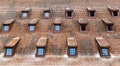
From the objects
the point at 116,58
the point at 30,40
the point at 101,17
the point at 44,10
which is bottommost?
the point at 116,58

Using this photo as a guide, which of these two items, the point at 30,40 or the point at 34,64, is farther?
the point at 30,40

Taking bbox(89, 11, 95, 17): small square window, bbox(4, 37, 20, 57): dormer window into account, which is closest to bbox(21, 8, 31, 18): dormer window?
bbox(4, 37, 20, 57): dormer window

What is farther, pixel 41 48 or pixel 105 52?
pixel 41 48

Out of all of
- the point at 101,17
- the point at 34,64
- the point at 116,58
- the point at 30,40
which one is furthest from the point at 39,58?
the point at 101,17

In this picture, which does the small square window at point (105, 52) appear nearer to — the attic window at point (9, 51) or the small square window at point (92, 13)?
the small square window at point (92, 13)

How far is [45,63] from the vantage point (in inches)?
891

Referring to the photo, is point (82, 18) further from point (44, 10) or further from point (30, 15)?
point (30, 15)

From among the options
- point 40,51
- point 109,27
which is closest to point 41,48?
point 40,51

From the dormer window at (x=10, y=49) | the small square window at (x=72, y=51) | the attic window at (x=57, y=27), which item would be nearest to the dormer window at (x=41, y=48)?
the dormer window at (x=10, y=49)

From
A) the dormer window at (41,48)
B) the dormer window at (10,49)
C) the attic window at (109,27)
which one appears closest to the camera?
the dormer window at (41,48)

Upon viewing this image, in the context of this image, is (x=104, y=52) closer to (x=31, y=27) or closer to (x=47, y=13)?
(x=31, y=27)

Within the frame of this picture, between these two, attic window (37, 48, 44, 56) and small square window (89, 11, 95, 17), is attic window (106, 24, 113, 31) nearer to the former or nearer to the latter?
small square window (89, 11, 95, 17)

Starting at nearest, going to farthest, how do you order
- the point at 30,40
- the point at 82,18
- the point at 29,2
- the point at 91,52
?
the point at 91,52 → the point at 30,40 → the point at 82,18 → the point at 29,2

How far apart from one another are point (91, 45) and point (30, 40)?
33.1 ft
